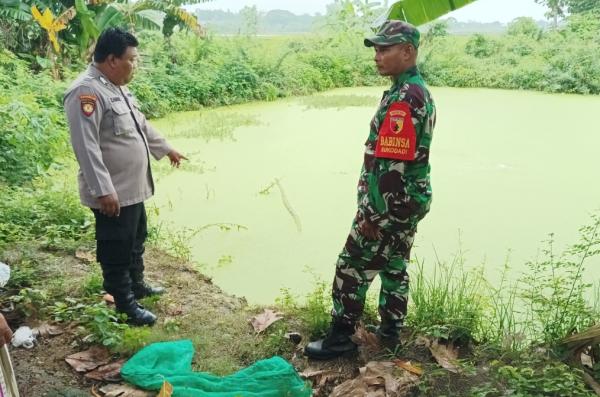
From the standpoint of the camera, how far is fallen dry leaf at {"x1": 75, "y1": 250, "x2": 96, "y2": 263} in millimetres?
2457

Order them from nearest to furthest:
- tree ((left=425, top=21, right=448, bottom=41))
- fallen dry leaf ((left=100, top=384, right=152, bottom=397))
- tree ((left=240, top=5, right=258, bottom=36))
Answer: fallen dry leaf ((left=100, top=384, right=152, bottom=397)), tree ((left=240, top=5, right=258, bottom=36)), tree ((left=425, top=21, right=448, bottom=41))

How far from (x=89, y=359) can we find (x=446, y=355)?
3.78ft

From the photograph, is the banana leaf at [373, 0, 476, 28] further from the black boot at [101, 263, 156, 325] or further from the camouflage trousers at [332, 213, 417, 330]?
the black boot at [101, 263, 156, 325]

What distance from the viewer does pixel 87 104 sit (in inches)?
64.7

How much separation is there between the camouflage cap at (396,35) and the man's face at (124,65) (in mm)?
786

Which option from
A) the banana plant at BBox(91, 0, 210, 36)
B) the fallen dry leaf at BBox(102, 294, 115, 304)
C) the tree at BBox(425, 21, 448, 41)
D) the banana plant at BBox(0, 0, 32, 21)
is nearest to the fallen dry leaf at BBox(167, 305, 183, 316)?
the fallen dry leaf at BBox(102, 294, 115, 304)

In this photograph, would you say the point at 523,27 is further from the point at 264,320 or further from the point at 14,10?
the point at 264,320

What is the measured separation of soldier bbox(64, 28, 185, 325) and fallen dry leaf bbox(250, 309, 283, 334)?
38 cm

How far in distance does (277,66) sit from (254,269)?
6.60 metres

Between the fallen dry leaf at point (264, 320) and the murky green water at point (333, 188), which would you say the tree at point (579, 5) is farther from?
the fallen dry leaf at point (264, 320)

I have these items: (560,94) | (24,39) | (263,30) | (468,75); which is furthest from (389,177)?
(263,30)

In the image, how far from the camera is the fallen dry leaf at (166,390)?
60.2 inches

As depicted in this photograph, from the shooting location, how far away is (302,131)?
571 centimetres

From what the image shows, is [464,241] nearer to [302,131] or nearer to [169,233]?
[169,233]
